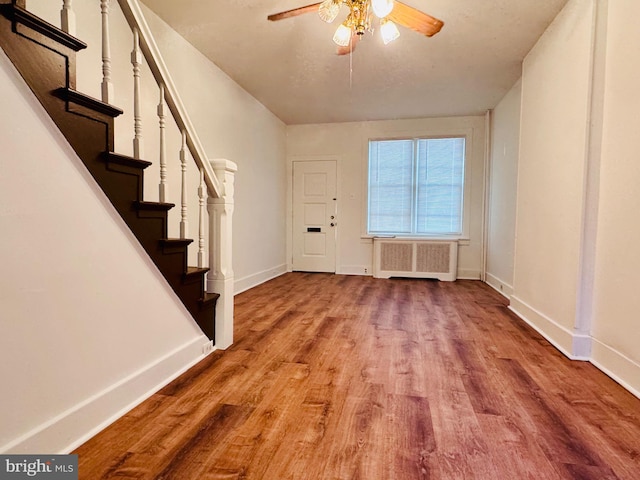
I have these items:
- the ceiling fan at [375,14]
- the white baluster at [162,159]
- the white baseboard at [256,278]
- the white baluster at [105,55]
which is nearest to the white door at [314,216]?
the white baseboard at [256,278]

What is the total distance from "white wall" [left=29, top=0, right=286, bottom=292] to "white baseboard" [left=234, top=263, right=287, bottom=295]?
1 cm

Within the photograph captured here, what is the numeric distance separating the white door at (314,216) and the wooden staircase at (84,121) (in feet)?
13.0

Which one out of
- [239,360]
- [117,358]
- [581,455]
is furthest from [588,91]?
[117,358]

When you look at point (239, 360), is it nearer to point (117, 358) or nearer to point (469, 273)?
point (117, 358)

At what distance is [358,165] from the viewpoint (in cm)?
554

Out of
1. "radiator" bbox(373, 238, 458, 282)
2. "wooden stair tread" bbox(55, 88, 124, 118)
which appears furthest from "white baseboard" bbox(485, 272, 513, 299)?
"wooden stair tread" bbox(55, 88, 124, 118)

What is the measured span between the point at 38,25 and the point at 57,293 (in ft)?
2.94

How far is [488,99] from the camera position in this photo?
440 cm

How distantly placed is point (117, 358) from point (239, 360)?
29.9 inches

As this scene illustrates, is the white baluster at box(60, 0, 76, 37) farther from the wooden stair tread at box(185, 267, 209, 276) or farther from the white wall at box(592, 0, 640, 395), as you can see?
the white wall at box(592, 0, 640, 395)

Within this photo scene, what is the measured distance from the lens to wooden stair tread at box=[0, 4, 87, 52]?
995 mm

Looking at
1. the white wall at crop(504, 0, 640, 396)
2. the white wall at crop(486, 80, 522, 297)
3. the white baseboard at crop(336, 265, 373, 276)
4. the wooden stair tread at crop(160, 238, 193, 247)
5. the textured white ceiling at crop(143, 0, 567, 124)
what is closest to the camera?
the wooden stair tread at crop(160, 238, 193, 247)

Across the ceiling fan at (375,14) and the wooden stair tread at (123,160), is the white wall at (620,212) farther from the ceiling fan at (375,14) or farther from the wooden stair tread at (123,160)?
the wooden stair tread at (123,160)

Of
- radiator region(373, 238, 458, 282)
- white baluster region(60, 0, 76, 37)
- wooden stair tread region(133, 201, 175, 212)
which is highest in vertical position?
white baluster region(60, 0, 76, 37)
